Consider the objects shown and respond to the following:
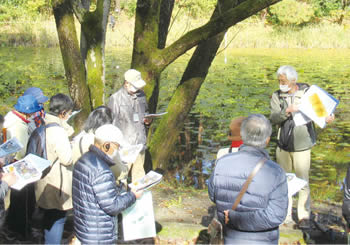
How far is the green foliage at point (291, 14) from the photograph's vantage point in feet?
121

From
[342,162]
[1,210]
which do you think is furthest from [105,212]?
[342,162]

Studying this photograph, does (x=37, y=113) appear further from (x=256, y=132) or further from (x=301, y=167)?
(x=301, y=167)

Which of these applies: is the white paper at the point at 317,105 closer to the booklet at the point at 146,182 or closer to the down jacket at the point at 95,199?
the booklet at the point at 146,182

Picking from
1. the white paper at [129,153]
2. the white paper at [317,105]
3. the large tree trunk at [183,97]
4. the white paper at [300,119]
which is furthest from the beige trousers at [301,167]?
the large tree trunk at [183,97]

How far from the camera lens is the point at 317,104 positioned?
15.1 feet

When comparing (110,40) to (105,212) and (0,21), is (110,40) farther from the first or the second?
(105,212)

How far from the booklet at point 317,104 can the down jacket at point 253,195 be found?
1543 mm

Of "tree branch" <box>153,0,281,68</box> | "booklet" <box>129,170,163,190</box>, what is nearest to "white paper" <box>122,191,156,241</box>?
"booklet" <box>129,170,163,190</box>

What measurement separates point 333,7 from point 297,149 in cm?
3855

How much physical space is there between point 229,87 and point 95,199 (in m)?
13.6

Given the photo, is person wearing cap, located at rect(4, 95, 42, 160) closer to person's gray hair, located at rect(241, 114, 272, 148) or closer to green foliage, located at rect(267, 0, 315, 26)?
person's gray hair, located at rect(241, 114, 272, 148)

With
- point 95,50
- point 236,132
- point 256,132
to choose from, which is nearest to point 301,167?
point 236,132

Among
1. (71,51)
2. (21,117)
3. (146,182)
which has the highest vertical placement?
(71,51)

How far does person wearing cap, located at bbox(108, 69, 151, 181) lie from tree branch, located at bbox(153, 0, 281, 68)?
85 centimetres
